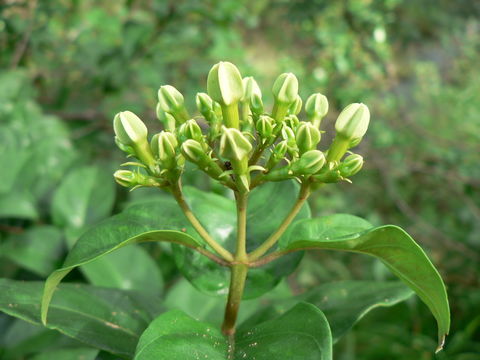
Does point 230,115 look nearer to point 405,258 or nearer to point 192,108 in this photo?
point 405,258

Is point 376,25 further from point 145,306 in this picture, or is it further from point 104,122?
point 145,306

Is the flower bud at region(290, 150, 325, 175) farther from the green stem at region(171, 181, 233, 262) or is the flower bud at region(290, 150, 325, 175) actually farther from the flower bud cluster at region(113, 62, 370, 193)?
the green stem at region(171, 181, 233, 262)

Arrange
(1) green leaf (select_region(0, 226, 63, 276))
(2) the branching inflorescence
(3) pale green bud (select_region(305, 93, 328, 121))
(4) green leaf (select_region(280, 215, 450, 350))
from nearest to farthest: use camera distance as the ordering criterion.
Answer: (4) green leaf (select_region(280, 215, 450, 350)) < (2) the branching inflorescence < (3) pale green bud (select_region(305, 93, 328, 121)) < (1) green leaf (select_region(0, 226, 63, 276))

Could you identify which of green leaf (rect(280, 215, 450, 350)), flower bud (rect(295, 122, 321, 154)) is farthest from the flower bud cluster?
green leaf (rect(280, 215, 450, 350))

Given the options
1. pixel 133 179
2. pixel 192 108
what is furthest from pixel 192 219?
pixel 192 108

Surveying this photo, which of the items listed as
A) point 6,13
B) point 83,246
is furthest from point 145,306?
point 6,13

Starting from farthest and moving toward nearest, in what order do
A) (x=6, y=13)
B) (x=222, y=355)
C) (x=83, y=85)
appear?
1. (x=83, y=85)
2. (x=6, y=13)
3. (x=222, y=355)
